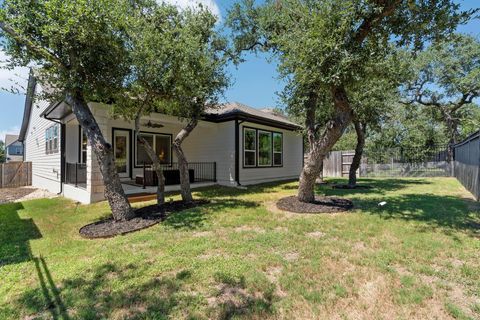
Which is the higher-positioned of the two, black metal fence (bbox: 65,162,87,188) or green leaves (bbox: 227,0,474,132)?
green leaves (bbox: 227,0,474,132)

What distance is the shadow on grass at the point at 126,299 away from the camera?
251 cm

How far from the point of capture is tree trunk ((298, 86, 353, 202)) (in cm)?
648

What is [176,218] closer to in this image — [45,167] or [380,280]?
[380,280]

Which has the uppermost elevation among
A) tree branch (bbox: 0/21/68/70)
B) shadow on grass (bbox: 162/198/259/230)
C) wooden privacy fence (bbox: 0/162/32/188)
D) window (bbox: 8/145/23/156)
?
tree branch (bbox: 0/21/68/70)

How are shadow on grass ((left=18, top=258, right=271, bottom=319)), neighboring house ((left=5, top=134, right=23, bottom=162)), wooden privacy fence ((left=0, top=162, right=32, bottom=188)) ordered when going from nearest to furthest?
1. shadow on grass ((left=18, top=258, right=271, bottom=319))
2. wooden privacy fence ((left=0, top=162, right=32, bottom=188))
3. neighboring house ((left=5, top=134, right=23, bottom=162))

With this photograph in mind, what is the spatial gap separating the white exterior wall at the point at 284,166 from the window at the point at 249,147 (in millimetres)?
241

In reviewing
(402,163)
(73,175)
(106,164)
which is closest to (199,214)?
(106,164)

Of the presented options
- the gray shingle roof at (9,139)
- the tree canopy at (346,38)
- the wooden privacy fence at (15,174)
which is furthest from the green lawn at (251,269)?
the gray shingle roof at (9,139)

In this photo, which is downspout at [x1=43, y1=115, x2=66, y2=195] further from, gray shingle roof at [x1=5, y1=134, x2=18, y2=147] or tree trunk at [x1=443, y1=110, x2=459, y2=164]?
gray shingle roof at [x1=5, y1=134, x2=18, y2=147]

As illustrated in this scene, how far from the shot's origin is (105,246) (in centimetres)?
431

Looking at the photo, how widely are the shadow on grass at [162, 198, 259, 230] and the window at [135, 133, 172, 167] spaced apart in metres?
5.64

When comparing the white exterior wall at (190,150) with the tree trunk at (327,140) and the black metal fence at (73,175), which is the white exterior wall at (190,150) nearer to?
the black metal fence at (73,175)

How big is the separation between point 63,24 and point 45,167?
32.4 feet

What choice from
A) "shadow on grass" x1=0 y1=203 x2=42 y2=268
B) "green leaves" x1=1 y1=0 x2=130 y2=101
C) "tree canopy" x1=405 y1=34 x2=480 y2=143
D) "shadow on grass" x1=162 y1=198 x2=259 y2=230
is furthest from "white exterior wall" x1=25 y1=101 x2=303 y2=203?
"tree canopy" x1=405 y1=34 x2=480 y2=143
